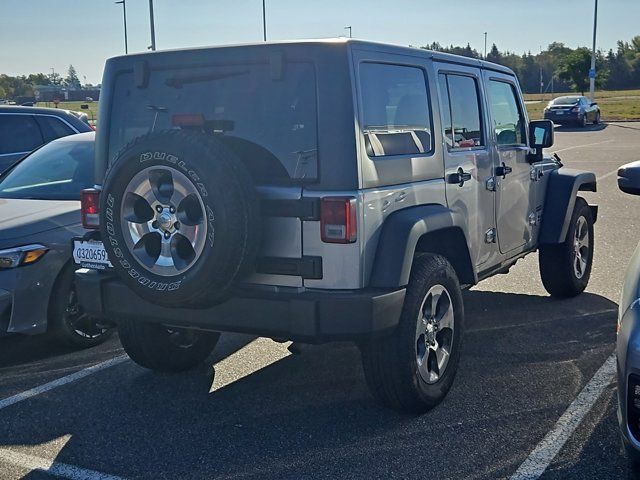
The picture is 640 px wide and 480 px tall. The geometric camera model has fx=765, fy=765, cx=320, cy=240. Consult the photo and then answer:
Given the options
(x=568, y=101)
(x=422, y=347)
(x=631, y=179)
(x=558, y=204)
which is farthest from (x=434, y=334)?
(x=568, y=101)

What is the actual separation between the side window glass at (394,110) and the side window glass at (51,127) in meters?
5.56

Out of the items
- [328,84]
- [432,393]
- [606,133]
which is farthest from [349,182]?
[606,133]

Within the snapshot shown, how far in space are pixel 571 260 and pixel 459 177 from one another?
216cm

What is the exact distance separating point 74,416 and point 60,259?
136 centimetres

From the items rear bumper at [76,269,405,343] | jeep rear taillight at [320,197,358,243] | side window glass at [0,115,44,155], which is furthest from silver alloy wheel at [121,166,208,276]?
side window glass at [0,115,44,155]

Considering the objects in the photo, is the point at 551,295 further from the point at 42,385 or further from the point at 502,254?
the point at 42,385

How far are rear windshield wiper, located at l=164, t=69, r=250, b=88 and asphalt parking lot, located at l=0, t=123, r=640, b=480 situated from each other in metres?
1.83

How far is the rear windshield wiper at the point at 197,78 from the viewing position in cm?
400

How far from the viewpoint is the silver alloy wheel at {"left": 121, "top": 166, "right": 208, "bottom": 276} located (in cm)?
362

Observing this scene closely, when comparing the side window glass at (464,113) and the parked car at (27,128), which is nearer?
the side window glass at (464,113)

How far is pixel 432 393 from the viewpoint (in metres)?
4.12

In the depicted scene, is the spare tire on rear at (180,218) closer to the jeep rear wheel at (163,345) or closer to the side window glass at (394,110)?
the side window glass at (394,110)

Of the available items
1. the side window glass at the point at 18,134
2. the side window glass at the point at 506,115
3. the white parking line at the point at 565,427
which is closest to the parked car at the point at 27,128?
the side window glass at the point at 18,134

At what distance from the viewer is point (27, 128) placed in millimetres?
8562
